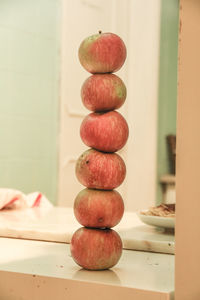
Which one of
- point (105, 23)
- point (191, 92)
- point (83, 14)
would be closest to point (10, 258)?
point (191, 92)

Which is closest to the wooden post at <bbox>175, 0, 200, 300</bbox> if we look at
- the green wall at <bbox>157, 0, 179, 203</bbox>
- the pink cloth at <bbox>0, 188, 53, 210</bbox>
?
the pink cloth at <bbox>0, 188, 53, 210</bbox>

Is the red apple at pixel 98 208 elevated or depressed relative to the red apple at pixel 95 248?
elevated

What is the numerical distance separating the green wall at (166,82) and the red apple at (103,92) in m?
2.79

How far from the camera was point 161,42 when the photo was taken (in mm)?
3594

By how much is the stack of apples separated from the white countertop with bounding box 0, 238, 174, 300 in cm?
3

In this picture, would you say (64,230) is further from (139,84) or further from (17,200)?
(139,84)

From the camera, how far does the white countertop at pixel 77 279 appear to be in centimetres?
63

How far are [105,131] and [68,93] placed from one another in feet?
7.11

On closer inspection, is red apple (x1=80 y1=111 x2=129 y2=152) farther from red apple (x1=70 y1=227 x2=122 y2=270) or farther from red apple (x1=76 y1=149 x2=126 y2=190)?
red apple (x1=70 y1=227 x2=122 y2=270)

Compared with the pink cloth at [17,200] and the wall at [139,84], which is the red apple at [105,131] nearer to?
the pink cloth at [17,200]

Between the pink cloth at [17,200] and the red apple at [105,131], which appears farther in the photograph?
the pink cloth at [17,200]

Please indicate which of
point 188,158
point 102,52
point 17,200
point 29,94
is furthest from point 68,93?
point 188,158

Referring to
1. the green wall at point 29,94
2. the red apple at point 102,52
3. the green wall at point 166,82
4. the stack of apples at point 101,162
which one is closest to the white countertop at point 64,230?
the stack of apples at point 101,162

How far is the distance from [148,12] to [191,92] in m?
2.83
